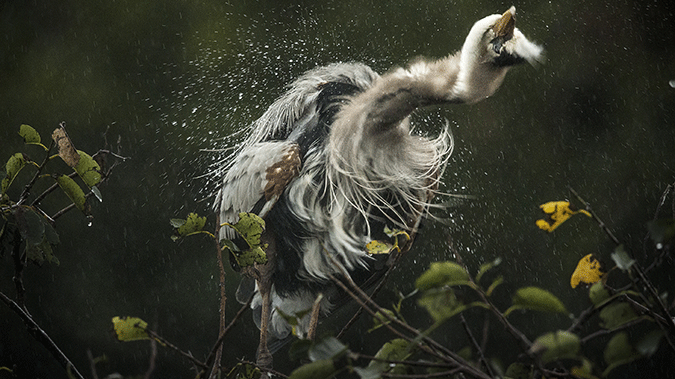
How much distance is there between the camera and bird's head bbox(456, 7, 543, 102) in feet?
2.44

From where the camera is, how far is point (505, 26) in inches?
29.1

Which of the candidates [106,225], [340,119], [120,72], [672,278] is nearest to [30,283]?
[106,225]

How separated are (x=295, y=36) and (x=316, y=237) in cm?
55

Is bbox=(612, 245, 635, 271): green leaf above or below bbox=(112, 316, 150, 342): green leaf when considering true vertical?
above

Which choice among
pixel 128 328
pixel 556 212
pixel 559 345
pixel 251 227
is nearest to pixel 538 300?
pixel 559 345

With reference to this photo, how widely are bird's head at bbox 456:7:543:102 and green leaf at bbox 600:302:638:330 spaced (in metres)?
0.51

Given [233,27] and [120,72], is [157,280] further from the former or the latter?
[233,27]

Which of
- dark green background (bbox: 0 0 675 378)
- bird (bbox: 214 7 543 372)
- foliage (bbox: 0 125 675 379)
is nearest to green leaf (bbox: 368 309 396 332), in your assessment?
foliage (bbox: 0 125 675 379)

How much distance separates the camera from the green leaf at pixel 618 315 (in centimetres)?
28

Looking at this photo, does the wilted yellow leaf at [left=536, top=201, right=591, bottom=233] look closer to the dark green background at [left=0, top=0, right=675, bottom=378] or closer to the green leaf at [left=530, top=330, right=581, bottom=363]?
the green leaf at [left=530, top=330, right=581, bottom=363]

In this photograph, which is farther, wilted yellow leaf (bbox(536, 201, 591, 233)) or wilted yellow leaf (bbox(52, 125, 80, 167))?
wilted yellow leaf (bbox(52, 125, 80, 167))

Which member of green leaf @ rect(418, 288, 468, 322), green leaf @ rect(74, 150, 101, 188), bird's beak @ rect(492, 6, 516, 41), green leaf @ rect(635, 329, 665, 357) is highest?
bird's beak @ rect(492, 6, 516, 41)

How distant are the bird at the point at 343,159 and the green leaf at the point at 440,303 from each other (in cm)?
52

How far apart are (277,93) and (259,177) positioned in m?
0.43
